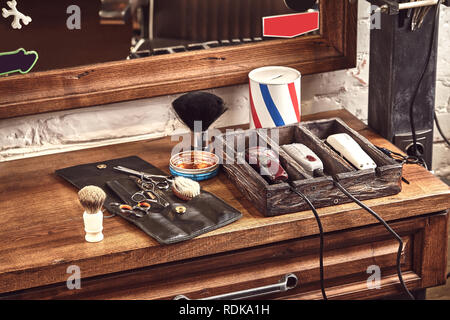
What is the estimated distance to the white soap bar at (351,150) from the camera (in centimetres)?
164

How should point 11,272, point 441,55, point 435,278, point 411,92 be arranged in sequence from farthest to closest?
point 441,55 < point 411,92 < point 435,278 < point 11,272

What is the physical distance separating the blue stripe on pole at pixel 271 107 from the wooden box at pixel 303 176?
0.27 ft

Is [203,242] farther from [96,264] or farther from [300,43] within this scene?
[300,43]

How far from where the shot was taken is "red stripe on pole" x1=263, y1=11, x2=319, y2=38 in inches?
78.0

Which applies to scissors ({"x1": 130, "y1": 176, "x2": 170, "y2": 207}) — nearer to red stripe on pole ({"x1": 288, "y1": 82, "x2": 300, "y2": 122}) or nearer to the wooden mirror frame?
the wooden mirror frame

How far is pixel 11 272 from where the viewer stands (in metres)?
1.41

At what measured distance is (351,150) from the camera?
5.49ft

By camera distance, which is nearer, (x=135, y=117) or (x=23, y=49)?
(x=23, y=49)

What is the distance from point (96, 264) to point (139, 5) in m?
0.73

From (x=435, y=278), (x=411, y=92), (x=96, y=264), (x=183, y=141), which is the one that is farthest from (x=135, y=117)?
(x=435, y=278)

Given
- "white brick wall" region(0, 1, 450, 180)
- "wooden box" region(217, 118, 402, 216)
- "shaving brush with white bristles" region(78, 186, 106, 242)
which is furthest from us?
"white brick wall" region(0, 1, 450, 180)

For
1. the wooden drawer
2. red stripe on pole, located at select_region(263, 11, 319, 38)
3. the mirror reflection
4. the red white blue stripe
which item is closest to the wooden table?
the wooden drawer

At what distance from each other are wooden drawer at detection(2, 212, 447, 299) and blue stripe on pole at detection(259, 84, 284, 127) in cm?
39

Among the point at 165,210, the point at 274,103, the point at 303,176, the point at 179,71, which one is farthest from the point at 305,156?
the point at 179,71
